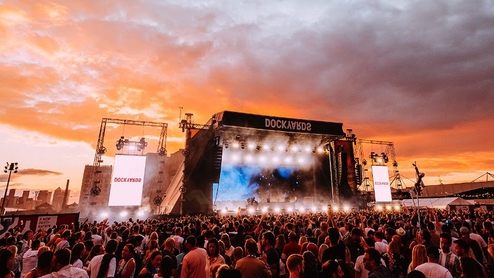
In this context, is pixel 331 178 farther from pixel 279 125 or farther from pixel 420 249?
pixel 420 249

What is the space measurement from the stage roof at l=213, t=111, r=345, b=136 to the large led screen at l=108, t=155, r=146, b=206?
8542 millimetres

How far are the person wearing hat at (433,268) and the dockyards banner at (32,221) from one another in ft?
44.6

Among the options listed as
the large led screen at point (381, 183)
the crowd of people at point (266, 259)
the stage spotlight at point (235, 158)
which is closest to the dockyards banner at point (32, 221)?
the crowd of people at point (266, 259)

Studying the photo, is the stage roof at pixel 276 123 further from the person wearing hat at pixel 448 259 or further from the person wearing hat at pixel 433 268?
the person wearing hat at pixel 433 268

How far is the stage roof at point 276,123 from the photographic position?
23609 millimetres

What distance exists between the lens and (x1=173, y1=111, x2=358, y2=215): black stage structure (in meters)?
23.3

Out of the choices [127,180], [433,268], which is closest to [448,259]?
[433,268]

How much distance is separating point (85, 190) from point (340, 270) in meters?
62.5

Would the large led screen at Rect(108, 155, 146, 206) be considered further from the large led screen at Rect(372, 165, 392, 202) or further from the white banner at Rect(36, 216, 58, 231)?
the large led screen at Rect(372, 165, 392, 202)

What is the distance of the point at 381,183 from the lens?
31.2m

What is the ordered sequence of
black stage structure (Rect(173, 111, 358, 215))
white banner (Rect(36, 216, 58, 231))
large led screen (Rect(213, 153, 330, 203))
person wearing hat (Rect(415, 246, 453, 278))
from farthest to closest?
large led screen (Rect(213, 153, 330, 203)) → black stage structure (Rect(173, 111, 358, 215)) → white banner (Rect(36, 216, 58, 231)) → person wearing hat (Rect(415, 246, 453, 278))

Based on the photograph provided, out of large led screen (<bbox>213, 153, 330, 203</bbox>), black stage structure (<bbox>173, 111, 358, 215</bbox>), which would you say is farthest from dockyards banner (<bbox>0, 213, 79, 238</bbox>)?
large led screen (<bbox>213, 153, 330, 203</bbox>)

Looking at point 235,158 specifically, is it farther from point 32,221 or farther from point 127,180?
point 32,221

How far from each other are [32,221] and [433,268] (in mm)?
14415
